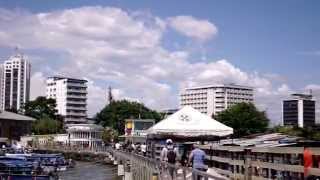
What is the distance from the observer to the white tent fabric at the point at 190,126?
28.8 m

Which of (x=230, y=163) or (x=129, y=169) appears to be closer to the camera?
(x=230, y=163)

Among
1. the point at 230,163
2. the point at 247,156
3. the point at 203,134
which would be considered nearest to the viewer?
the point at 247,156

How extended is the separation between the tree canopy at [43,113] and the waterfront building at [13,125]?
13.0 metres

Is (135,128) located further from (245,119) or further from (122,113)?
(122,113)

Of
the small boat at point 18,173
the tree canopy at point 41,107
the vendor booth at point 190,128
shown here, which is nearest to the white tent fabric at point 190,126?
the vendor booth at point 190,128

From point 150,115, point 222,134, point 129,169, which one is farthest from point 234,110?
point 222,134

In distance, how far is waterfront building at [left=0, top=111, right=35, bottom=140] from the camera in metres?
150

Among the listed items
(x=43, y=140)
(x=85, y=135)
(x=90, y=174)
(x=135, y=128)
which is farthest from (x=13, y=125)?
(x=90, y=174)

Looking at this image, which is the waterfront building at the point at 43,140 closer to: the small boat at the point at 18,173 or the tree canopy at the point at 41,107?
the tree canopy at the point at 41,107

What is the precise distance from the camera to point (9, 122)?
152375 mm

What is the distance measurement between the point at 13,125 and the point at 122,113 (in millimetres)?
33896

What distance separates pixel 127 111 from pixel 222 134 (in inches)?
5776

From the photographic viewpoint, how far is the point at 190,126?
29062mm

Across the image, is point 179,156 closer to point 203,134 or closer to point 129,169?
point 203,134
